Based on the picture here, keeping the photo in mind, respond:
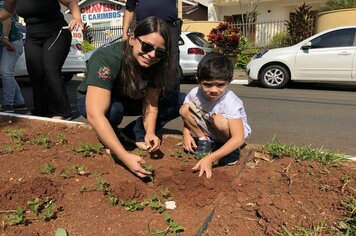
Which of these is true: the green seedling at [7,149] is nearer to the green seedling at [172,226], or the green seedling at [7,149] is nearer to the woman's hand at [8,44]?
the green seedling at [172,226]

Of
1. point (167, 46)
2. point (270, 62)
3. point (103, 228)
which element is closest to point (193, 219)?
point (103, 228)

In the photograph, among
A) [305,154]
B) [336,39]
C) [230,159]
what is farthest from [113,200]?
[336,39]

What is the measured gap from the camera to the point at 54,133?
12.7 feet

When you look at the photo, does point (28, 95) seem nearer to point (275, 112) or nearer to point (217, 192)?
point (275, 112)

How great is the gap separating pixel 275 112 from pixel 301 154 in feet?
10.9

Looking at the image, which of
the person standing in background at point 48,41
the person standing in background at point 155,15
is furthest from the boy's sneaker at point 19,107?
the person standing in background at point 155,15

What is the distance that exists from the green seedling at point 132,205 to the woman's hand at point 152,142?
694 mm

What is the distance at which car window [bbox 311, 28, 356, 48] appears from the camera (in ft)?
28.6

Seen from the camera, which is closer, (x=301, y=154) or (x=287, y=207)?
(x=287, y=207)

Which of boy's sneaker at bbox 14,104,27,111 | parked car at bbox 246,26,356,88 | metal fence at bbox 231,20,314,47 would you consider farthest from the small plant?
metal fence at bbox 231,20,314,47

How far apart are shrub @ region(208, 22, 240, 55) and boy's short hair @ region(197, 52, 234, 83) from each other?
11.1 metres

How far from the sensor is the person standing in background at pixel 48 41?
4.33 m

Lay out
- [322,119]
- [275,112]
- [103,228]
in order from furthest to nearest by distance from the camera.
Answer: [275,112] < [322,119] < [103,228]

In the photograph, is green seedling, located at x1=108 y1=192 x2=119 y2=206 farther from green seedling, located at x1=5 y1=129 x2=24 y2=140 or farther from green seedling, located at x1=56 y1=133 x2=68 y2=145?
green seedling, located at x1=5 y1=129 x2=24 y2=140
